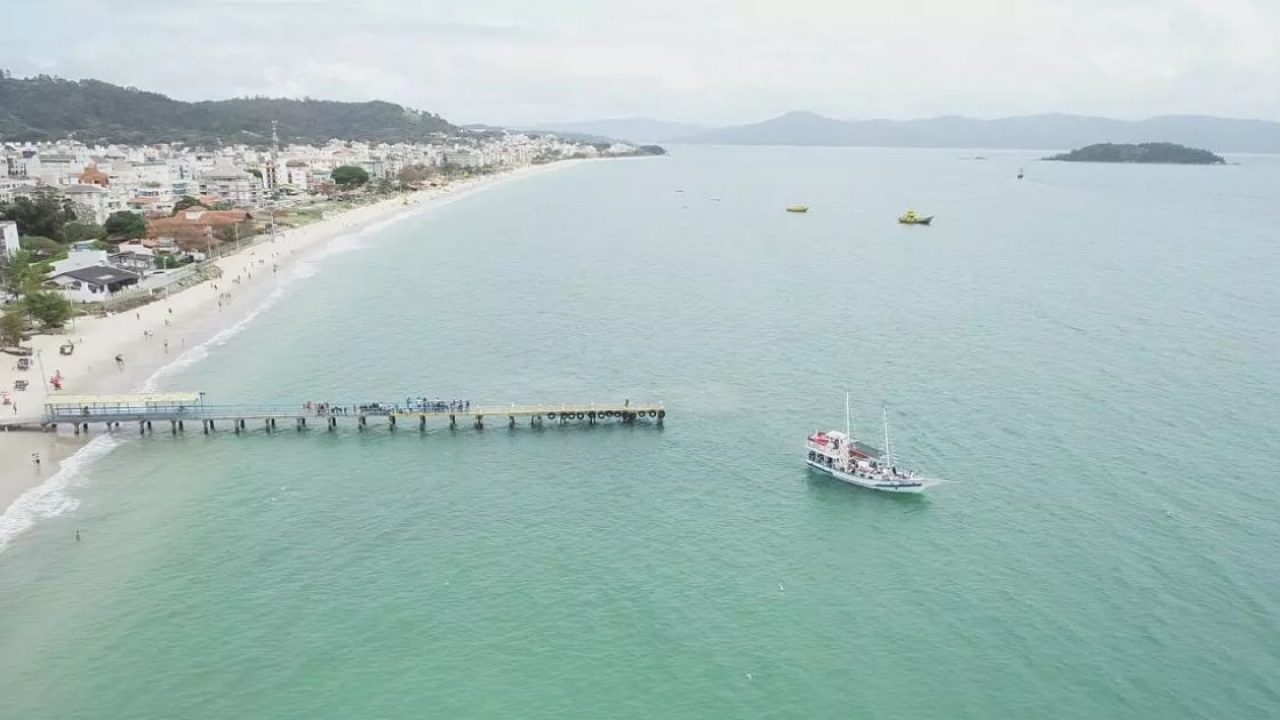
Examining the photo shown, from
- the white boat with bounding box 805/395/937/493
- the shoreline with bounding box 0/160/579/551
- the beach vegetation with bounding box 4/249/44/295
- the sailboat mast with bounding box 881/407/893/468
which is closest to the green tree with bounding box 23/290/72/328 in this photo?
the shoreline with bounding box 0/160/579/551

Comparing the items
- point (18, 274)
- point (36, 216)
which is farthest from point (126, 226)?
point (18, 274)

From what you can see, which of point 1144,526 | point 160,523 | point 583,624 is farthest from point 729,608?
point 160,523

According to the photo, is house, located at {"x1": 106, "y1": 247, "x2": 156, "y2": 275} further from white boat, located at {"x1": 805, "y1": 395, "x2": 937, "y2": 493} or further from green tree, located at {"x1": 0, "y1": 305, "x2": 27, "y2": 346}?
white boat, located at {"x1": 805, "y1": 395, "x2": 937, "y2": 493}

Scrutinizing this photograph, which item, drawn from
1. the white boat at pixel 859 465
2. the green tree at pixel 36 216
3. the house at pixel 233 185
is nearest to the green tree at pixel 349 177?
the house at pixel 233 185

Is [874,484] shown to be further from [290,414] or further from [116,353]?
[116,353]

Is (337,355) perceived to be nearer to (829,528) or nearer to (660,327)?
(660,327)

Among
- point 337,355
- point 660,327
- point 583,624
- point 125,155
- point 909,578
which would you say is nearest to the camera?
point 583,624

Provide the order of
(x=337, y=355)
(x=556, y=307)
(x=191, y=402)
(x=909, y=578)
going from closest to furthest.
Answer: (x=909, y=578) → (x=191, y=402) → (x=337, y=355) → (x=556, y=307)
